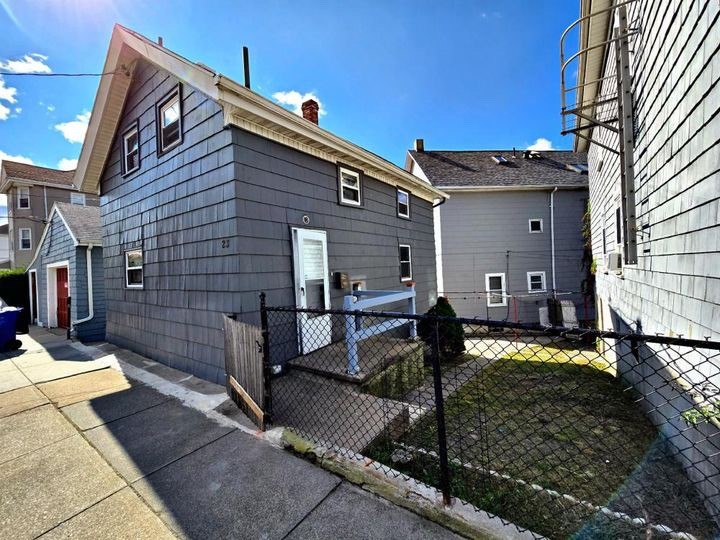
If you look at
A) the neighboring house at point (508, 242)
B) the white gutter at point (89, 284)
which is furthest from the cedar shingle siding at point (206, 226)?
the neighboring house at point (508, 242)

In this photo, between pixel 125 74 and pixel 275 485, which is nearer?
pixel 275 485

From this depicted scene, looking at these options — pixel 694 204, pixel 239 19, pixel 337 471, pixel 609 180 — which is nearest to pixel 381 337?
pixel 337 471

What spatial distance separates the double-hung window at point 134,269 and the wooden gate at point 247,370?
157 inches

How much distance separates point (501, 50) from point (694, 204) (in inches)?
329

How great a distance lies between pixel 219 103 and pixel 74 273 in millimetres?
8276

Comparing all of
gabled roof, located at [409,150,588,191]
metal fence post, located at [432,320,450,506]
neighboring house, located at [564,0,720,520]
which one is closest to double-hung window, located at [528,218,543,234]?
gabled roof, located at [409,150,588,191]

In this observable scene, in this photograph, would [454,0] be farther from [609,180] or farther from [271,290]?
[271,290]

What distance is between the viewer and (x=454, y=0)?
276 inches

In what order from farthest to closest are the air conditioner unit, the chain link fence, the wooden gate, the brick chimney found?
the brick chimney, the air conditioner unit, the wooden gate, the chain link fence

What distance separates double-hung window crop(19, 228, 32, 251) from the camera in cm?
1870

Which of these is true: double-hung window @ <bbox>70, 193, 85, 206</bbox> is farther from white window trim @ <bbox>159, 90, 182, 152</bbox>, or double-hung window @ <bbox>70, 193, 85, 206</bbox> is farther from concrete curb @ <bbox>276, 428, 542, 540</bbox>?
concrete curb @ <bbox>276, 428, 542, 540</bbox>

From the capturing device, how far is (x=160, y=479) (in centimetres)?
246

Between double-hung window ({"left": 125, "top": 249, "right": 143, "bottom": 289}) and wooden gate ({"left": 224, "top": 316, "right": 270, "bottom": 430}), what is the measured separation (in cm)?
400

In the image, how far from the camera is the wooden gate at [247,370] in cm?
304
